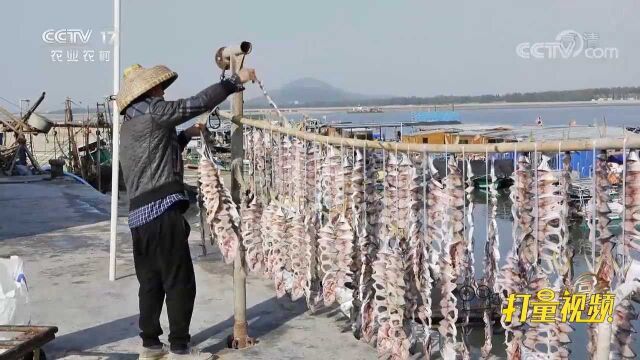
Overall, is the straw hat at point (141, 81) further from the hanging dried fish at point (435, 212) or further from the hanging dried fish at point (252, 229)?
the hanging dried fish at point (435, 212)

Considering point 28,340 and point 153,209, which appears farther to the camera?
point 153,209

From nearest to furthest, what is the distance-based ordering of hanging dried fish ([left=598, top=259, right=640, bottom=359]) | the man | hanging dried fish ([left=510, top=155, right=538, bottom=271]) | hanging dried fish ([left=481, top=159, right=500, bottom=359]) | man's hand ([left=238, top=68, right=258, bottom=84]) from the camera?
hanging dried fish ([left=598, top=259, right=640, bottom=359]) → hanging dried fish ([left=510, top=155, right=538, bottom=271]) → hanging dried fish ([left=481, top=159, right=500, bottom=359]) → the man → man's hand ([left=238, top=68, right=258, bottom=84])

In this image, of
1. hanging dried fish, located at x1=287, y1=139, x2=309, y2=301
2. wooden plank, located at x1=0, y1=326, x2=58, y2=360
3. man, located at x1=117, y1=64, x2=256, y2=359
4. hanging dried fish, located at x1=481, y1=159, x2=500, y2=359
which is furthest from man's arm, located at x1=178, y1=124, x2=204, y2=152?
hanging dried fish, located at x1=481, y1=159, x2=500, y2=359

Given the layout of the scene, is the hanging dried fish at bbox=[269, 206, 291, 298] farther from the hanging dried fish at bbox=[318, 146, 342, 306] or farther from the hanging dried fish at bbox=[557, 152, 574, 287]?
the hanging dried fish at bbox=[557, 152, 574, 287]

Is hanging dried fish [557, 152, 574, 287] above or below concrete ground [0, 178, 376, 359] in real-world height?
above

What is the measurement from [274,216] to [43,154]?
4127cm

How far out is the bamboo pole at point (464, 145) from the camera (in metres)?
2.75

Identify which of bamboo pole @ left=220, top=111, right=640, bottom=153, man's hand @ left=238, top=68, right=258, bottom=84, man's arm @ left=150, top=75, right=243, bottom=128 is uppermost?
man's hand @ left=238, top=68, right=258, bottom=84

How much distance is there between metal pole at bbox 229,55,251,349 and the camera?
4.29 metres

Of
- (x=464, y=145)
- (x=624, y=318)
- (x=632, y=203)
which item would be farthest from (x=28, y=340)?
(x=632, y=203)

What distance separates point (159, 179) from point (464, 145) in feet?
5.59

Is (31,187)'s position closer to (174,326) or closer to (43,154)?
(174,326)

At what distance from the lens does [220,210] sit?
420 cm

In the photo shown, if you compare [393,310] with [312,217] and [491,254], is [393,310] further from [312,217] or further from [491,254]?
[312,217]
